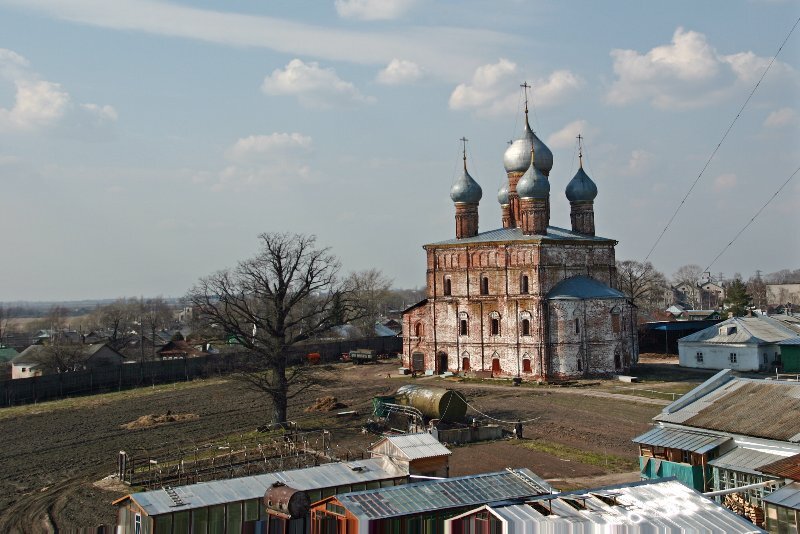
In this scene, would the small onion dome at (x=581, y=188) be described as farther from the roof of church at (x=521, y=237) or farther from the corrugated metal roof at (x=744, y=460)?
the corrugated metal roof at (x=744, y=460)

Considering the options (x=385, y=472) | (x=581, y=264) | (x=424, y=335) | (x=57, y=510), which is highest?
(x=581, y=264)

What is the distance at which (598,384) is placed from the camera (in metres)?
43.0

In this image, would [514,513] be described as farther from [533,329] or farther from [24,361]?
[24,361]

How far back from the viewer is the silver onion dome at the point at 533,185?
1845 inches

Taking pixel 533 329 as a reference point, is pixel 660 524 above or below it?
below

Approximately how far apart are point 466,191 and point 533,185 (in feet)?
18.2

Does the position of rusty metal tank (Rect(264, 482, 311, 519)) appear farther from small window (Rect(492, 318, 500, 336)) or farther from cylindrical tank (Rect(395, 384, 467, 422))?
small window (Rect(492, 318, 500, 336))

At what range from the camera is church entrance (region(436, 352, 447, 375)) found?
48.9 metres

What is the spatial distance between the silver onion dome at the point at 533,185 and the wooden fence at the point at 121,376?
18.7 metres

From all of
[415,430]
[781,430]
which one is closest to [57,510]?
[415,430]

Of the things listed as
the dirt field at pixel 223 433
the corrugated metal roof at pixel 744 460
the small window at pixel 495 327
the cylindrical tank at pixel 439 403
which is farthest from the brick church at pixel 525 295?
the corrugated metal roof at pixel 744 460

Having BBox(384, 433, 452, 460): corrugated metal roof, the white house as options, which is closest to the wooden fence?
BBox(384, 433, 452, 460): corrugated metal roof

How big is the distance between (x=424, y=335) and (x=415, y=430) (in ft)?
66.8

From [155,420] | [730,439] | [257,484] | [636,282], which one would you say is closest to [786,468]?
[730,439]
